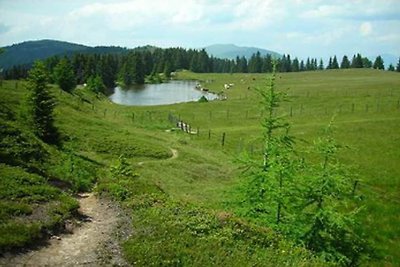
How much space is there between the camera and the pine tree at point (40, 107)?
36.2 meters

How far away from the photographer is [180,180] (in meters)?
36.7

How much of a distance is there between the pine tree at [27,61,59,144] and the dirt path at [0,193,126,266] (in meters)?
17.4

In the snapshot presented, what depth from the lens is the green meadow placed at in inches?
709

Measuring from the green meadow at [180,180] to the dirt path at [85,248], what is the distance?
0.69 metres

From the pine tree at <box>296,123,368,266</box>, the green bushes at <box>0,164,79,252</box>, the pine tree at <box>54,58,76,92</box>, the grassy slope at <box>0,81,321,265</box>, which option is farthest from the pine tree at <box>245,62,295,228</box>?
the pine tree at <box>54,58,76,92</box>

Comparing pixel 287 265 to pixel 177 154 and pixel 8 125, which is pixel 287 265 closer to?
pixel 8 125

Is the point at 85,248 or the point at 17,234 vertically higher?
the point at 17,234

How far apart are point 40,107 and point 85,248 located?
22596 millimetres

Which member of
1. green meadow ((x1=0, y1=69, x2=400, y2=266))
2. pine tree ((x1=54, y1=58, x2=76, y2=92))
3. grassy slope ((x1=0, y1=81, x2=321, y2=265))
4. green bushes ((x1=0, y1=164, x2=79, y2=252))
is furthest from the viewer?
pine tree ((x1=54, y1=58, x2=76, y2=92))

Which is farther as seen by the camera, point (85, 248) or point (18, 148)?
point (18, 148)

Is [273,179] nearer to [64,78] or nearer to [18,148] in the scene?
[18,148]

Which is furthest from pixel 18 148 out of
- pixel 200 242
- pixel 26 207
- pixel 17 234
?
pixel 200 242

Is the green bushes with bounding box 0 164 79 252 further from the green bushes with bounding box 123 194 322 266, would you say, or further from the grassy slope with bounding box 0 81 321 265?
the green bushes with bounding box 123 194 322 266

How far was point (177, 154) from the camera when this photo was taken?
4650 cm
